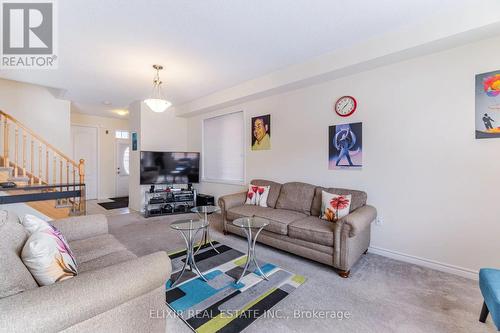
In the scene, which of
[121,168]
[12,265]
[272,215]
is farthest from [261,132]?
[121,168]

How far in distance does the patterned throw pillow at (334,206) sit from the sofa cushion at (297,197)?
1.05ft

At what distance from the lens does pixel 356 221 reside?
91.7 inches

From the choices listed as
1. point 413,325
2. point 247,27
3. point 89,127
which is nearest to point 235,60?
point 247,27

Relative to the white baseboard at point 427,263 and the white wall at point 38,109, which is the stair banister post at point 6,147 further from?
the white baseboard at point 427,263

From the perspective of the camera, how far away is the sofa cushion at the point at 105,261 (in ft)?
5.31

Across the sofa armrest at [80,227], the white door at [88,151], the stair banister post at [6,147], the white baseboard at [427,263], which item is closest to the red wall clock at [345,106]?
the white baseboard at [427,263]

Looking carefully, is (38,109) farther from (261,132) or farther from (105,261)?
(105,261)

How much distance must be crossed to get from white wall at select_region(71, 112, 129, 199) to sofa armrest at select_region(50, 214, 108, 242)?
556 cm

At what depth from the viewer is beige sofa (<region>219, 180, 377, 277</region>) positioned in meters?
2.36

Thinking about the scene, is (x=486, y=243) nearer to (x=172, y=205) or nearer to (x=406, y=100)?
(x=406, y=100)

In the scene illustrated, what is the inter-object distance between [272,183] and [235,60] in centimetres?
209

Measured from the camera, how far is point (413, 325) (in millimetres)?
1678

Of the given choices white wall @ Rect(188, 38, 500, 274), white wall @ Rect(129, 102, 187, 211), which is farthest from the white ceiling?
white wall @ Rect(129, 102, 187, 211)

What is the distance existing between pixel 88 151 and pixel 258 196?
5.97m
